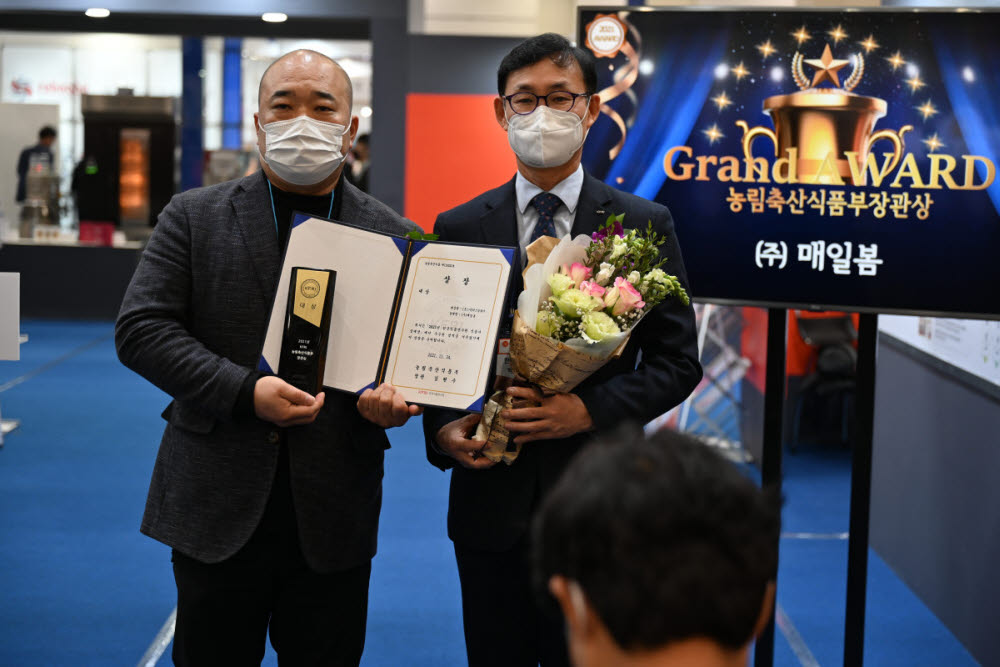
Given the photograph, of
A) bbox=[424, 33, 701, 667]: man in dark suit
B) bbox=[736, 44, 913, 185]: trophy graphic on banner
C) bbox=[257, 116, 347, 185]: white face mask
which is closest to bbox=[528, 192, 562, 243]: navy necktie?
bbox=[424, 33, 701, 667]: man in dark suit

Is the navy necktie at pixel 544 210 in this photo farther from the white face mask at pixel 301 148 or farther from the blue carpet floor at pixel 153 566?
the blue carpet floor at pixel 153 566

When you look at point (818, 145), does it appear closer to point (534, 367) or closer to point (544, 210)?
point (544, 210)

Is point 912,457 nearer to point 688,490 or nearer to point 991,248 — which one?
point 991,248

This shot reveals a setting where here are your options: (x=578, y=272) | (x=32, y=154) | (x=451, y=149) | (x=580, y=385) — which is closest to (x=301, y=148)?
(x=578, y=272)

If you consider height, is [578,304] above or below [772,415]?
above

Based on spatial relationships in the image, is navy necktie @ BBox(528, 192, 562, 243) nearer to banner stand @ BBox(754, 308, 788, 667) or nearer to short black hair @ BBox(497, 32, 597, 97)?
short black hair @ BBox(497, 32, 597, 97)

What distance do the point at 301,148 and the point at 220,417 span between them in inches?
22.5

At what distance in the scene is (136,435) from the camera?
660 cm

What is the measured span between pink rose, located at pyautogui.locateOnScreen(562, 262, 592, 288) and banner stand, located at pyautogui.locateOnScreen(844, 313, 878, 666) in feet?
3.74

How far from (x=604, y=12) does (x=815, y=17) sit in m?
0.56

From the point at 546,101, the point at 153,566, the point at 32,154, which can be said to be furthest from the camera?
the point at 32,154

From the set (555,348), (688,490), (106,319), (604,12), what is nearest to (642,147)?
→ (604,12)

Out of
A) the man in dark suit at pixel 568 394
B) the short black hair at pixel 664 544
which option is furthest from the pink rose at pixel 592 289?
the short black hair at pixel 664 544

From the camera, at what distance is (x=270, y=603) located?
6.78 feet
